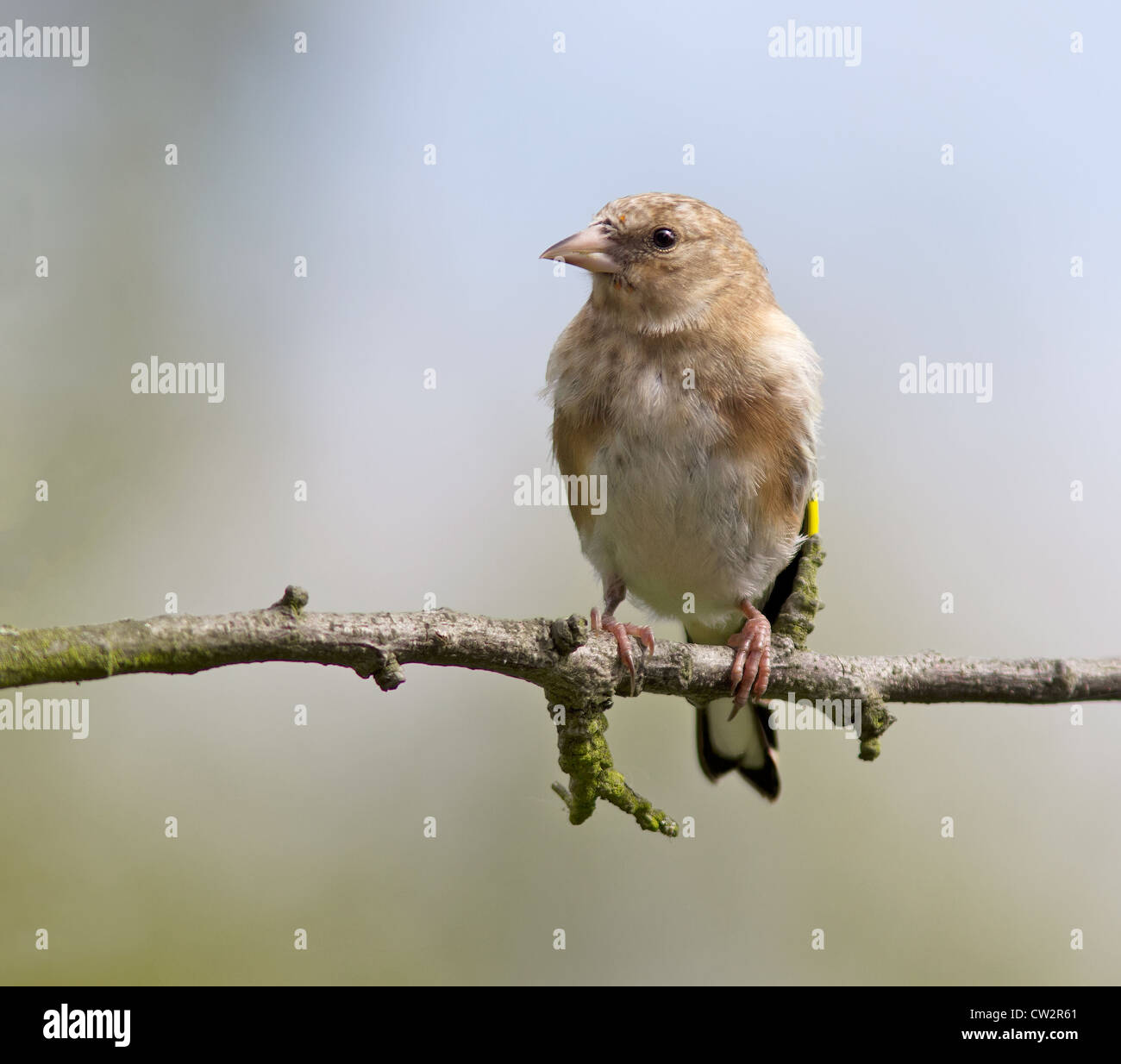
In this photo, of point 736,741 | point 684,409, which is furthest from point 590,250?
point 736,741

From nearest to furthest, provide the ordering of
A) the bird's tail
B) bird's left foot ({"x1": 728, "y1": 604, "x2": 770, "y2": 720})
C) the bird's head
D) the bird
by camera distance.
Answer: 1. bird's left foot ({"x1": 728, "y1": 604, "x2": 770, "y2": 720})
2. the bird
3. the bird's head
4. the bird's tail

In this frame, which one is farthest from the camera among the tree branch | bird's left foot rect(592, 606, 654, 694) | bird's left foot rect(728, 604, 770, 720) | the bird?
the bird

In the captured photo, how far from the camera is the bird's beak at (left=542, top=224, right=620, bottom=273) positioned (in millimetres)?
4676

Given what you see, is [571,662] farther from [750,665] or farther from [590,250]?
[590,250]

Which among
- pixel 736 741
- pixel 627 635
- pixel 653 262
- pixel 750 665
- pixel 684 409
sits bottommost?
pixel 736 741

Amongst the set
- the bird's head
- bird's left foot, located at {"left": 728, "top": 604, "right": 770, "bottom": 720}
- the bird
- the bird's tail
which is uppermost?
the bird's head

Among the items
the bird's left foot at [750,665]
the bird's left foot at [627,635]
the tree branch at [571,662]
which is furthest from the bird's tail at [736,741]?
the bird's left foot at [627,635]

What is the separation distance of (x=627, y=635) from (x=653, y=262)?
192 cm

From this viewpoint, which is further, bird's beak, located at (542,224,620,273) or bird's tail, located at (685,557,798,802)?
bird's tail, located at (685,557,798,802)

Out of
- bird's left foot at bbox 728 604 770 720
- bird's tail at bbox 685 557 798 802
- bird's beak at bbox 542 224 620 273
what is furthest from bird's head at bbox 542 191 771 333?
bird's tail at bbox 685 557 798 802

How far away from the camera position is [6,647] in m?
2.46

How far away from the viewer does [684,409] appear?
4.60 meters

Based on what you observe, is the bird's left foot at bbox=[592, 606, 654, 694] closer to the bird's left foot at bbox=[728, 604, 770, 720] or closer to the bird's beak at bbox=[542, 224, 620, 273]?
the bird's left foot at bbox=[728, 604, 770, 720]

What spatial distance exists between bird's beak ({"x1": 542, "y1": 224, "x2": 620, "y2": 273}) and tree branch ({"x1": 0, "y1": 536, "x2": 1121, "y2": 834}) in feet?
5.20
